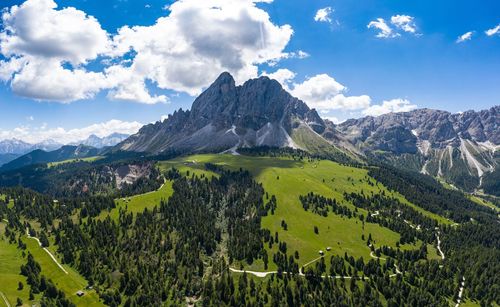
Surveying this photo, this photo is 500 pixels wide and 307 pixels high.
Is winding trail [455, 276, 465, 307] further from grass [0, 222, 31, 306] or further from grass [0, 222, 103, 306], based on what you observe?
grass [0, 222, 31, 306]

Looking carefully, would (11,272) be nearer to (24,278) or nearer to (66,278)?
(24,278)

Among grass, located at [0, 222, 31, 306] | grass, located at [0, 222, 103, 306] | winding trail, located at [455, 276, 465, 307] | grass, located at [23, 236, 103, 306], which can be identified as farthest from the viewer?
winding trail, located at [455, 276, 465, 307]

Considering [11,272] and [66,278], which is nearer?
[11,272]

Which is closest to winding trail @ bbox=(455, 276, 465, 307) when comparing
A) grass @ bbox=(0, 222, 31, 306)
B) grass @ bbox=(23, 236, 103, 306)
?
grass @ bbox=(23, 236, 103, 306)

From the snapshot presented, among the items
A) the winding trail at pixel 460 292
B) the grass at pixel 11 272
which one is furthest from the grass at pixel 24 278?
the winding trail at pixel 460 292

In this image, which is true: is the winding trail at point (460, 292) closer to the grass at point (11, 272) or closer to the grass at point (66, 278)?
the grass at point (66, 278)

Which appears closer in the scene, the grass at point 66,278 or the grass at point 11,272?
the grass at point 11,272

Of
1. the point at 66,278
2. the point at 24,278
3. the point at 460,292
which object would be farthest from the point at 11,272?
the point at 460,292

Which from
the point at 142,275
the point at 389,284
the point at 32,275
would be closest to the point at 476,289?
the point at 389,284

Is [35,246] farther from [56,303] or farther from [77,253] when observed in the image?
[56,303]

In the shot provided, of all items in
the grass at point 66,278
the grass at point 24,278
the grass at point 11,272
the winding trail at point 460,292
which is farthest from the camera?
the winding trail at point 460,292

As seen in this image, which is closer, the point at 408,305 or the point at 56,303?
the point at 56,303
